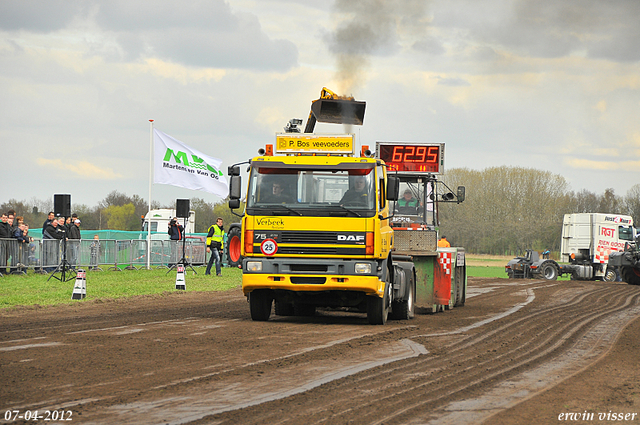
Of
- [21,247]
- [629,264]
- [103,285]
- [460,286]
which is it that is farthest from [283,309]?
[629,264]

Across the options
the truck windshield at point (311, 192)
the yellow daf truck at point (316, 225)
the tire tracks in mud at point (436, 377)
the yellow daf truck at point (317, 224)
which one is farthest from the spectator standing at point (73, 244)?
the tire tracks in mud at point (436, 377)

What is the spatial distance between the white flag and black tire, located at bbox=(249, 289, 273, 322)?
1472cm

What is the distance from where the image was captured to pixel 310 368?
26.9 ft

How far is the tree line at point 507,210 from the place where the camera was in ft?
249

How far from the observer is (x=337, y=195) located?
40.4ft

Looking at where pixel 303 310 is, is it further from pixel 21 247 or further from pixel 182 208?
pixel 21 247

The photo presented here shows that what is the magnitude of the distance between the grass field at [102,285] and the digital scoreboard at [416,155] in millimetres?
7358

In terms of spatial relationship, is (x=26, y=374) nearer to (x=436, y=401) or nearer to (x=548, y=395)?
(x=436, y=401)

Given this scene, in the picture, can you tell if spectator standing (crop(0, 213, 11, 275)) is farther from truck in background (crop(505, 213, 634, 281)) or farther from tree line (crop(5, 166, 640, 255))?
tree line (crop(5, 166, 640, 255))

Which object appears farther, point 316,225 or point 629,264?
point 629,264

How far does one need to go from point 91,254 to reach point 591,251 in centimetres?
2570

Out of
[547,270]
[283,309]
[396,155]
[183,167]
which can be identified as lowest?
[547,270]

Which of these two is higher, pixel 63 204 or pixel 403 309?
pixel 63 204

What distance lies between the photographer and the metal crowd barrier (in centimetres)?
2283
